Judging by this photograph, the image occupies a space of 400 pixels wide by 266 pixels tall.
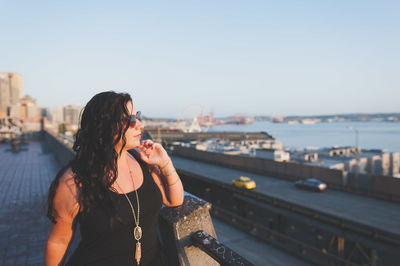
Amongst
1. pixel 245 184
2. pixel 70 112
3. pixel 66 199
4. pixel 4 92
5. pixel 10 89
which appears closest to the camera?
pixel 66 199

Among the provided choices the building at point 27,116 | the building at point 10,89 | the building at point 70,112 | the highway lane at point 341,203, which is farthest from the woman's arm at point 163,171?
the building at point 70,112

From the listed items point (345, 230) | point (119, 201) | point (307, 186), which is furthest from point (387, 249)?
point (119, 201)

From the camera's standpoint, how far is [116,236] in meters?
1.67

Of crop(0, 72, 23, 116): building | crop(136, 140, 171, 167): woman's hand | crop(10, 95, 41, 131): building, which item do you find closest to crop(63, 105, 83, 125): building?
crop(0, 72, 23, 116): building

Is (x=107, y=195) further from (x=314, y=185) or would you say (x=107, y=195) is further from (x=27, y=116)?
(x=27, y=116)

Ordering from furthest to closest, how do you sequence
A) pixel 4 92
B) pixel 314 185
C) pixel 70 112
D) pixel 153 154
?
pixel 70 112 → pixel 4 92 → pixel 314 185 → pixel 153 154

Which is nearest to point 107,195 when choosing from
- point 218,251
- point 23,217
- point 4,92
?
point 218,251

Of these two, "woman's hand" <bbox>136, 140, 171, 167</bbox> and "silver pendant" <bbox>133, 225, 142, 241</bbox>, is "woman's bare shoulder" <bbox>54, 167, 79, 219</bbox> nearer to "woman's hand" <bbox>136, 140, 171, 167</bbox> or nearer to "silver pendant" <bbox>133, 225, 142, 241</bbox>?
"silver pendant" <bbox>133, 225, 142, 241</bbox>

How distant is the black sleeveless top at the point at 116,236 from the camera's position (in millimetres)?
1617

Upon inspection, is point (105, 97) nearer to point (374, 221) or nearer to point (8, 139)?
point (374, 221)

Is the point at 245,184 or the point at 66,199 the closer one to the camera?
the point at 66,199

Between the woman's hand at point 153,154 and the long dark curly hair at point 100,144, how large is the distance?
21cm

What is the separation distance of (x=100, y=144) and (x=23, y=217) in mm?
5692

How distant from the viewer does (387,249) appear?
38.4 feet
